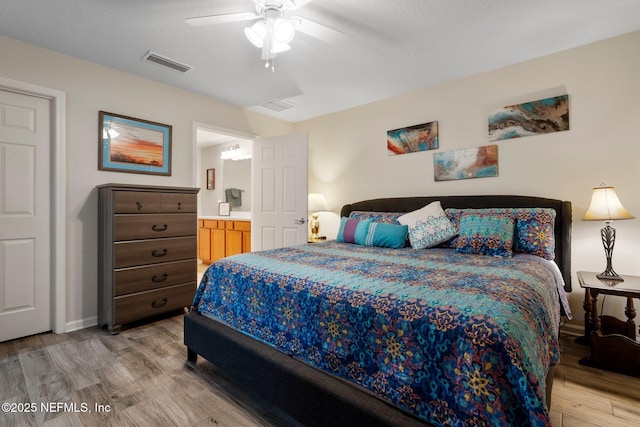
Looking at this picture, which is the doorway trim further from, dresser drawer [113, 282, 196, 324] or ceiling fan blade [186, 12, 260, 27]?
ceiling fan blade [186, 12, 260, 27]

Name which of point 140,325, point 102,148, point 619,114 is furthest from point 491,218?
point 102,148

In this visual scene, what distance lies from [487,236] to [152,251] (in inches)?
114

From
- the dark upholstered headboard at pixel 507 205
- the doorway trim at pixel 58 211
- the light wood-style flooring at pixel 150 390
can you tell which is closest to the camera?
the light wood-style flooring at pixel 150 390

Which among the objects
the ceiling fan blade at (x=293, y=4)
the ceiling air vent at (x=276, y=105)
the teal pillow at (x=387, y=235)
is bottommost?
the teal pillow at (x=387, y=235)

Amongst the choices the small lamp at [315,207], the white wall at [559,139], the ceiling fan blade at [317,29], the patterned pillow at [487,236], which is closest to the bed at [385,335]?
the patterned pillow at [487,236]

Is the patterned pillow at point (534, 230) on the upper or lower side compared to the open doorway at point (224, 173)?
lower

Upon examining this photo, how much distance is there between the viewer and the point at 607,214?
6.91ft

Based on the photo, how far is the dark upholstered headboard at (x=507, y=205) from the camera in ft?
8.00

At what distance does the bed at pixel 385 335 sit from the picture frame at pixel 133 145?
5.83ft

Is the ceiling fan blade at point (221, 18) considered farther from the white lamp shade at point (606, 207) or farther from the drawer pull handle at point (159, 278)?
the white lamp shade at point (606, 207)

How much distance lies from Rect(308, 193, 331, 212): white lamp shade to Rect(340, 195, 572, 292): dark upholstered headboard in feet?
1.78

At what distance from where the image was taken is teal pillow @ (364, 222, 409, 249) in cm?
266

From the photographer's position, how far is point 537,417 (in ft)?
2.68

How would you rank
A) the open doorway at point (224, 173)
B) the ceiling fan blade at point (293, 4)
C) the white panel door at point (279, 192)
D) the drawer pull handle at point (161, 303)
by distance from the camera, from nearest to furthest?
the ceiling fan blade at point (293, 4)
the drawer pull handle at point (161, 303)
the white panel door at point (279, 192)
the open doorway at point (224, 173)
